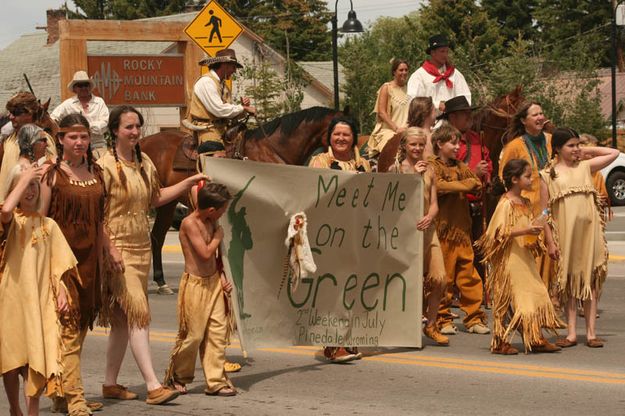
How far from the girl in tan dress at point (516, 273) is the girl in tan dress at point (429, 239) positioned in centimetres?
48

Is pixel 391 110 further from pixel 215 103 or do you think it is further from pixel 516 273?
pixel 516 273

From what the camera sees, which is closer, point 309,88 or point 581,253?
point 581,253

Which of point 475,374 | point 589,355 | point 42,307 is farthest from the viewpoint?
point 589,355

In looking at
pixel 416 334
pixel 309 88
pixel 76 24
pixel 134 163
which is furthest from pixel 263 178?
pixel 309 88

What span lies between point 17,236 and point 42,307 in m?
0.44

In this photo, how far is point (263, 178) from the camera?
10.4 m

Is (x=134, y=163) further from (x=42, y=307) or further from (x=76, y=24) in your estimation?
(x=76, y=24)

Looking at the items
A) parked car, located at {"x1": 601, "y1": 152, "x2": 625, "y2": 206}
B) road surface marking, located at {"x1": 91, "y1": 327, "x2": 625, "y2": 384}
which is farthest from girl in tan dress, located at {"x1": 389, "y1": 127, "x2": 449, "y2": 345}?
parked car, located at {"x1": 601, "y1": 152, "x2": 625, "y2": 206}

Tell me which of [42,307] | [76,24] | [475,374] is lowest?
[475,374]

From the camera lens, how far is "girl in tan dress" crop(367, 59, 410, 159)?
51.5 ft

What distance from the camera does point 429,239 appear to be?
11898mm

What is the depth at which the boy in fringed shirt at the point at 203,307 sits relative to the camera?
956cm

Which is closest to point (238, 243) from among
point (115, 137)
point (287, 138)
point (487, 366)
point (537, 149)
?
point (115, 137)

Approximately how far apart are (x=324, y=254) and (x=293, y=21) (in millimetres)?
65624
